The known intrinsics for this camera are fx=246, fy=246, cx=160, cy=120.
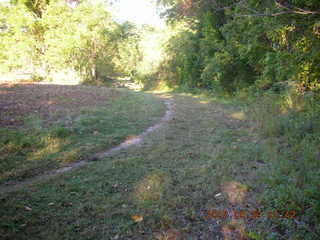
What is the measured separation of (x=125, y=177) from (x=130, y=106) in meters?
6.76

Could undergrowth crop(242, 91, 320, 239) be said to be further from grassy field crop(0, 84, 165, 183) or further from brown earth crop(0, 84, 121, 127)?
brown earth crop(0, 84, 121, 127)

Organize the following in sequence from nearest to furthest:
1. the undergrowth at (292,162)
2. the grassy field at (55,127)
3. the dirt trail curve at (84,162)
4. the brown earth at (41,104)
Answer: the undergrowth at (292,162) < the dirt trail curve at (84,162) < the grassy field at (55,127) < the brown earth at (41,104)

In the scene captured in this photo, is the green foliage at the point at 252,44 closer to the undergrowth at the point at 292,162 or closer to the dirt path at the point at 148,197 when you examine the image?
the undergrowth at the point at 292,162

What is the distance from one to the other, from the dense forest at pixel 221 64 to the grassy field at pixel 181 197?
0.12ft

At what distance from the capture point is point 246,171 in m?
4.14

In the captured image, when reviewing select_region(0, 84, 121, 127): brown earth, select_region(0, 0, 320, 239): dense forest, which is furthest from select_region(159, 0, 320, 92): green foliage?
select_region(0, 84, 121, 127): brown earth

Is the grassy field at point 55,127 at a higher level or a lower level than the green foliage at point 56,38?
lower

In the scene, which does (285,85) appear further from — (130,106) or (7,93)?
(7,93)

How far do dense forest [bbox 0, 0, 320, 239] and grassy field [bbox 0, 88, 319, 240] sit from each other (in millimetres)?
35

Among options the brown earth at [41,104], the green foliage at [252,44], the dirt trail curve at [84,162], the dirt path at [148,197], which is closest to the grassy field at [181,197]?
the dirt path at [148,197]

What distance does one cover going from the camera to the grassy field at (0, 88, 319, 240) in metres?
2.73
